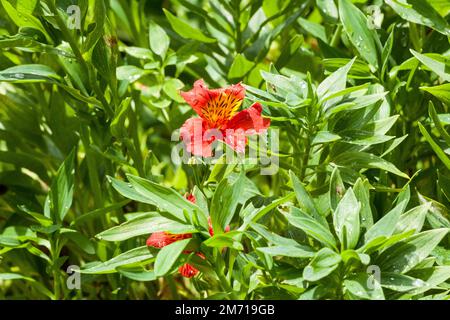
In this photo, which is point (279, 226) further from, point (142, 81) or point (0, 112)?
point (0, 112)

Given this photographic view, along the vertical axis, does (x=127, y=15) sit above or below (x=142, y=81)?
above

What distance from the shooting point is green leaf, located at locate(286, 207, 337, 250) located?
32.0 inches

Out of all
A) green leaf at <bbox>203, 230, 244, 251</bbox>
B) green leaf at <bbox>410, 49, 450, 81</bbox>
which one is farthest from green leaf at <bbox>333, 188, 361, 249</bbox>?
green leaf at <bbox>410, 49, 450, 81</bbox>

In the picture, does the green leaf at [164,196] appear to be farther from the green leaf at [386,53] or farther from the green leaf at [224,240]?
the green leaf at [386,53]

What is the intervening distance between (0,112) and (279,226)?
480 millimetres

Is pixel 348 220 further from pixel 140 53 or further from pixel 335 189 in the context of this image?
pixel 140 53

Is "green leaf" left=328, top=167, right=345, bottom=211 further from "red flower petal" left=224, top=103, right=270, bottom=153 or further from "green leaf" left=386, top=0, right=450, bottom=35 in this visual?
"green leaf" left=386, top=0, right=450, bottom=35

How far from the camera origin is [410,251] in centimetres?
84

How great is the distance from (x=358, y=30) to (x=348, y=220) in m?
0.34

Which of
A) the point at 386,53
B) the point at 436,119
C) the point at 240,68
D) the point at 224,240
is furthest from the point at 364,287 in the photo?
the point at 240,68

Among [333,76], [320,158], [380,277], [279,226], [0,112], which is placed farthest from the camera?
[0,112]

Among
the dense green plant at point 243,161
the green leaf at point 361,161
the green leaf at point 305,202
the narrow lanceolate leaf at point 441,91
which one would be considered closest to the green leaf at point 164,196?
the dense green plant at point 243,161

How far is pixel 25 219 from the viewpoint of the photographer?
1.22 metres
